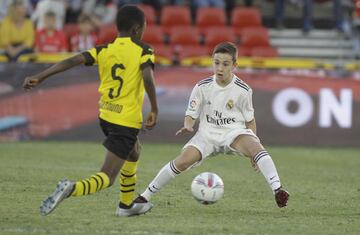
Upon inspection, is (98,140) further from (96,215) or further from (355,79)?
(96,215)

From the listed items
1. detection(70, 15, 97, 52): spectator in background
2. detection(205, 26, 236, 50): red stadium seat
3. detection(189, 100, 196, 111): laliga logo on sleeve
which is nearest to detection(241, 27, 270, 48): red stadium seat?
detection(205, 26, 236, 50): red stadium seat

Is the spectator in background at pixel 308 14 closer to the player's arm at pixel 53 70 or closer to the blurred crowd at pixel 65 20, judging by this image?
the blurred crowd at pixel 65 20

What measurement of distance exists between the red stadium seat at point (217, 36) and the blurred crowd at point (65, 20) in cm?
136

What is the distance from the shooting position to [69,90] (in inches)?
669

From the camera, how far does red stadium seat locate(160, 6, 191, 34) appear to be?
875 inches

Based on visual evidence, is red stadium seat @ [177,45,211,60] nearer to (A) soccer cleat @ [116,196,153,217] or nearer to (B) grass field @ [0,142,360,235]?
(B) grass field @ [0,142,360,235]

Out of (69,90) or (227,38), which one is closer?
(69,90)

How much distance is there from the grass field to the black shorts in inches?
25.0

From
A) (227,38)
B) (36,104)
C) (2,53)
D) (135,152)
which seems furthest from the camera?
(227,38)

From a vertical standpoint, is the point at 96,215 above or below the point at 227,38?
above

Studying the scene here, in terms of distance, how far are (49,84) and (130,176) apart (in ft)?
27.7

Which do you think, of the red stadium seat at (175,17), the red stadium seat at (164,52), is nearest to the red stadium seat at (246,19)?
the red stadium seat at (175,17)

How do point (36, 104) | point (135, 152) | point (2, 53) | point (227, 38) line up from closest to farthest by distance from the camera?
1. point (135, 152)
2. point (36, 104)
3. point (2, 53)
4. point (227, 38)

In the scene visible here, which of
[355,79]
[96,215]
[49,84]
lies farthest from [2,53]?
[96,215]
